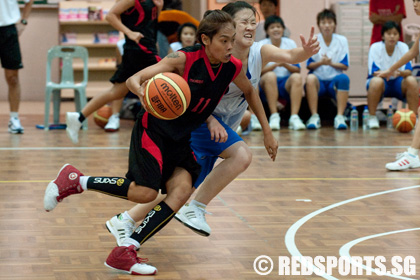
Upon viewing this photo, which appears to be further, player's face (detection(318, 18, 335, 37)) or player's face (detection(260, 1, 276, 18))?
player's face (detection(260, 1, 276, 18))

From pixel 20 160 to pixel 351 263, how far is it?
3837 mm

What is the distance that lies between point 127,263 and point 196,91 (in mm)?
874

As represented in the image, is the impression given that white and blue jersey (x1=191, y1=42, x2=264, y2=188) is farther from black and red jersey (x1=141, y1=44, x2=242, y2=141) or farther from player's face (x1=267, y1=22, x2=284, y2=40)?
player's face (x1=267, y1=22, x2=284, y2=40)

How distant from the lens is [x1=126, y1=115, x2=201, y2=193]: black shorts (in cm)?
330

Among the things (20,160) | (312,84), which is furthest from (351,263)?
(312,84)

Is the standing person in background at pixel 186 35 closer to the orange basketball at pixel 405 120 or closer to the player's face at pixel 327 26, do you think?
the player's face at pixel 327 26

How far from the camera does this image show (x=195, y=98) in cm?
346

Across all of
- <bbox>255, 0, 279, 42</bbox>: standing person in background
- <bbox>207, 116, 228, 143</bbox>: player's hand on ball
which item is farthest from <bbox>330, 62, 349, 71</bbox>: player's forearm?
<bbox>207, 116, 228, 143</bbox>: player's hand on ball

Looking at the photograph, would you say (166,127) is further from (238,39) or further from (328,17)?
(328,17)

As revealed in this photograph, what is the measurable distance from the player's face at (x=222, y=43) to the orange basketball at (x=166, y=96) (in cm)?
23

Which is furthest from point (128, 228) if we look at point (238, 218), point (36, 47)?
point (36, 47)

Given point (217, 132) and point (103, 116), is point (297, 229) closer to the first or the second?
point (217, 132)

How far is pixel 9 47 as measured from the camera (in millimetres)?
8000

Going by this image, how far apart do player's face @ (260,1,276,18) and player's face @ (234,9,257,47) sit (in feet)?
18.5
